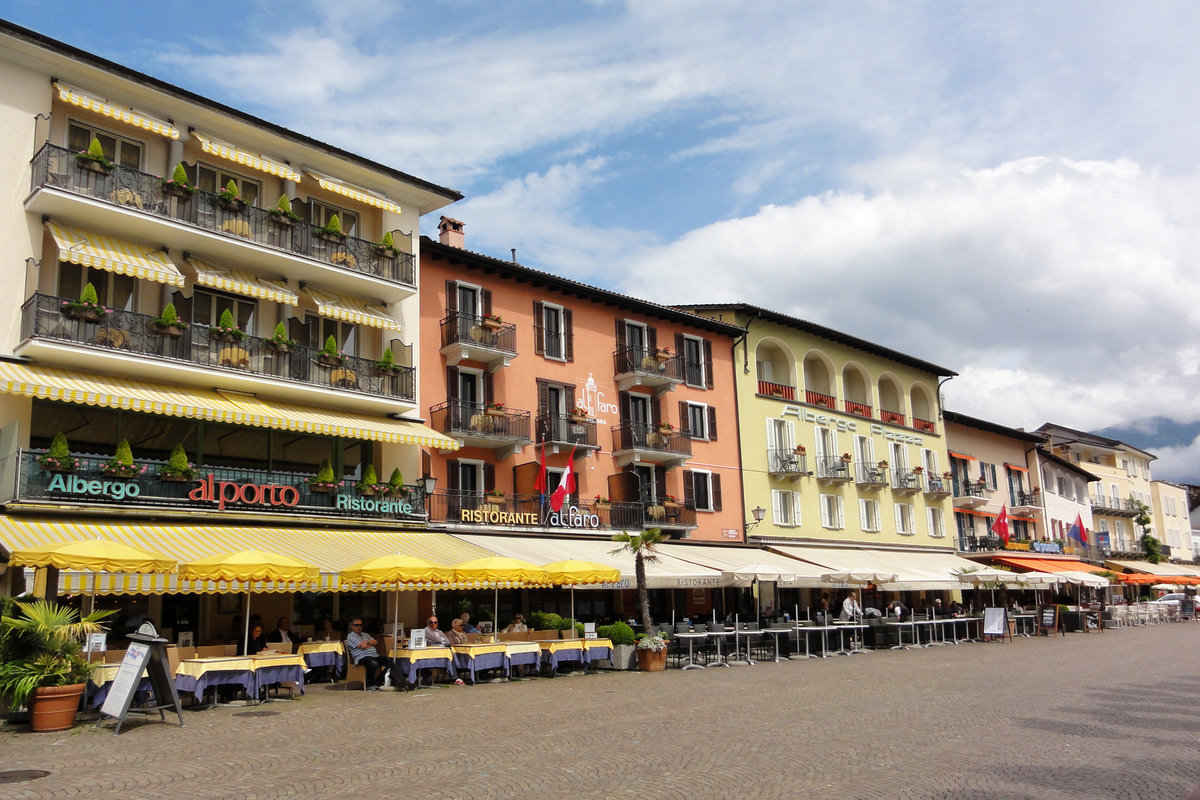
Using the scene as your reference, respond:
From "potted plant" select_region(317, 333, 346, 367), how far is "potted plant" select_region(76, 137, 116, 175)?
234 inches

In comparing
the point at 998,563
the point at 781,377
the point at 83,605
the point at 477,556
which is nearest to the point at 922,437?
the point at 998,563

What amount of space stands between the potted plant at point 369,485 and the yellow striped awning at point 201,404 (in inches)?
36.2

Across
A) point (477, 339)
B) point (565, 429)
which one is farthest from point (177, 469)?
point (565, 429)

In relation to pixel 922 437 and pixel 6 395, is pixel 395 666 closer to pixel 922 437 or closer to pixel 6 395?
pixel 6 395

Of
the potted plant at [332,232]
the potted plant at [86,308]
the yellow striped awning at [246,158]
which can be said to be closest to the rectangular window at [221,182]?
the yellow striped awning at [246,158]

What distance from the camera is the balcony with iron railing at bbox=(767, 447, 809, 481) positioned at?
3700cm

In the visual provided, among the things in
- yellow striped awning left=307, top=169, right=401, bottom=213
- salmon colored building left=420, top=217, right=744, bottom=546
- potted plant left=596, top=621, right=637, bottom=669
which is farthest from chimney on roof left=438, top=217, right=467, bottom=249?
potted plant left=596, top=621, right=637, bottom=669

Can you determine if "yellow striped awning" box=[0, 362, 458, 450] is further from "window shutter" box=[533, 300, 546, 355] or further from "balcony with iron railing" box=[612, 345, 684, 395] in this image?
"balcony with iron railing" box=[612, 345, 684, 395]

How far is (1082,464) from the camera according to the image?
69.8 metres

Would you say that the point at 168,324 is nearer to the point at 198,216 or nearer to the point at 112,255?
the point at 112,255

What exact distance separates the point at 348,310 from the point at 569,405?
8712 millimetres

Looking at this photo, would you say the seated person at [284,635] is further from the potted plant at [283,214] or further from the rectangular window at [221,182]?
the rectangular window at [221,182]

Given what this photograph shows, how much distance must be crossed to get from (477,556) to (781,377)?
21.2m

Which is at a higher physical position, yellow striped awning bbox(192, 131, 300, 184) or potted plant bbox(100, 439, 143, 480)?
yellow striped awning bbox(192, 131, 300, 184)
